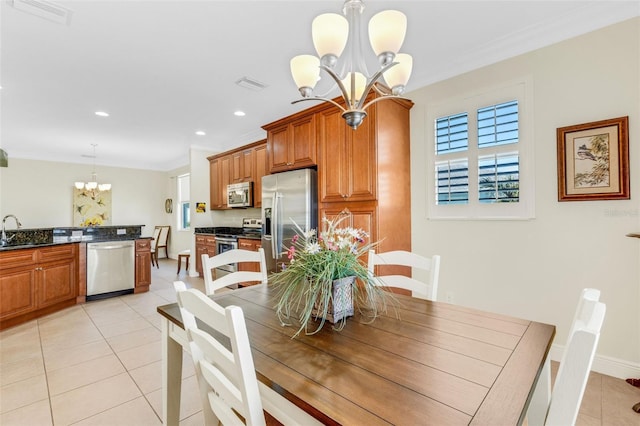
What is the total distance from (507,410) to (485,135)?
2.65 m

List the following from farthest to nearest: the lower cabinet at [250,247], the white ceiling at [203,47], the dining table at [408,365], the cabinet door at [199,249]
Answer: the cabinet door at [199,249], the lower cabinet at [250,247], the white ceiling at [203,47], the dining table at [408,365]


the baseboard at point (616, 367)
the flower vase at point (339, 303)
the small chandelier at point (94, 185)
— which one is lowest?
the baseboard at point (616, 367)

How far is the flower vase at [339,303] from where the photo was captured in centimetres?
124

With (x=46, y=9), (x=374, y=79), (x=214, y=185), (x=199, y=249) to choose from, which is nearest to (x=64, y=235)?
(x=199, y=249)

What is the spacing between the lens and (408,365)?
92 centimetres

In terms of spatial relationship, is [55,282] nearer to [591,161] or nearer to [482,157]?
[482,157]

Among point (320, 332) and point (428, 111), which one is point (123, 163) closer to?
point (428, 111)

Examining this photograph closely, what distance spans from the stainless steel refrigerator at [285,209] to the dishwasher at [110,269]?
230 cm

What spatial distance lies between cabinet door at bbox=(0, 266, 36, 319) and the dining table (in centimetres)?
321

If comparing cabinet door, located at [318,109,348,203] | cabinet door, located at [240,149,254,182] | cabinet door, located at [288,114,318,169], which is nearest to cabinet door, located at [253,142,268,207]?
cabinet door, located at [240,149,254,182]

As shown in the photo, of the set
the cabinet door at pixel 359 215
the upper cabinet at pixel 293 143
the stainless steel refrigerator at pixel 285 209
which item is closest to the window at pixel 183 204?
the stainless steel refrigerator at pixel 285 209

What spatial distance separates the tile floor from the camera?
1847 millimetres

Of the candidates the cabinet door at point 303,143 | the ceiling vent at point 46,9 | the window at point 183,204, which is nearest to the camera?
the ceiling vent at point 46,9

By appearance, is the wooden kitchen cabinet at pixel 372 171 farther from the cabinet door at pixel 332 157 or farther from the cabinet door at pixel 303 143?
the cabinet door at pixel 303 143
